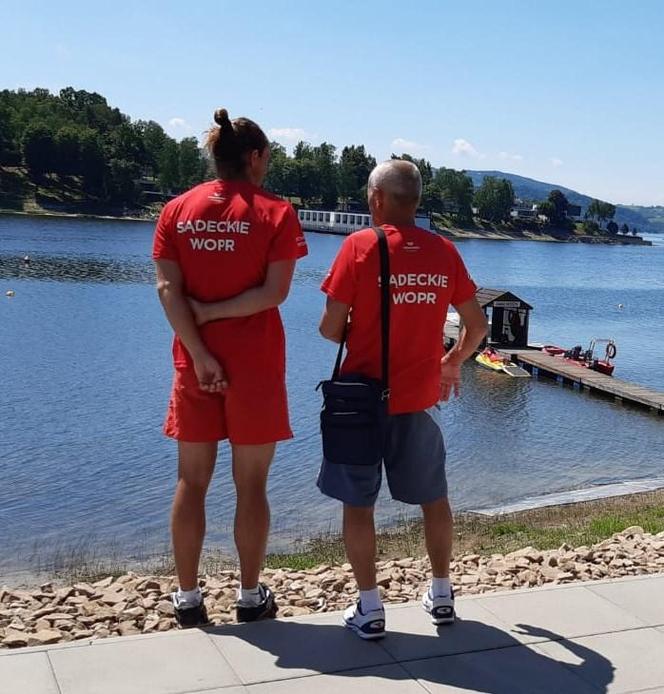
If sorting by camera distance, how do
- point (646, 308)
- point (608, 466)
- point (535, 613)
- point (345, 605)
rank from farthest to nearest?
point (646, 308)
point (608, 466)
point (345, 605)
point (535, 613)

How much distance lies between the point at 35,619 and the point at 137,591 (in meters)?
0.92

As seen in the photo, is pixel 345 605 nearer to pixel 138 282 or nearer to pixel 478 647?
pixel 478 647

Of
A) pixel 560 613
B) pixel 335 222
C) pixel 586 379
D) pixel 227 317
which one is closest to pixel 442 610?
pixel 560 613

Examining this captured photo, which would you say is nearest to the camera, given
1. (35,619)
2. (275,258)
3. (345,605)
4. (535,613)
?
(275,258)

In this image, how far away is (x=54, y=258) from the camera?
66.7 m

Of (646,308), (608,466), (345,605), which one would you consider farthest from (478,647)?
(646,308)

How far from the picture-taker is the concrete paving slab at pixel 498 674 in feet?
13.5

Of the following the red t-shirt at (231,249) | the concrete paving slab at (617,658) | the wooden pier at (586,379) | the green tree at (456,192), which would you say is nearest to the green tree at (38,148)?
the green tree at (456,192)

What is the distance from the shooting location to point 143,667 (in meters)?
4.11

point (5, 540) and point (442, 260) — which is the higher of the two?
point (442, 260)

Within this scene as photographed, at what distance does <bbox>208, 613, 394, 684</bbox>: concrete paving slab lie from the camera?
4172 millimetres

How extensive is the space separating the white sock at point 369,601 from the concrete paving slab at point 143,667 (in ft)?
2.37

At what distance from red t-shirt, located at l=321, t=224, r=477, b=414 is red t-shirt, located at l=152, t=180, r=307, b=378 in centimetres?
28

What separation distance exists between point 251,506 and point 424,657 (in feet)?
3.49
